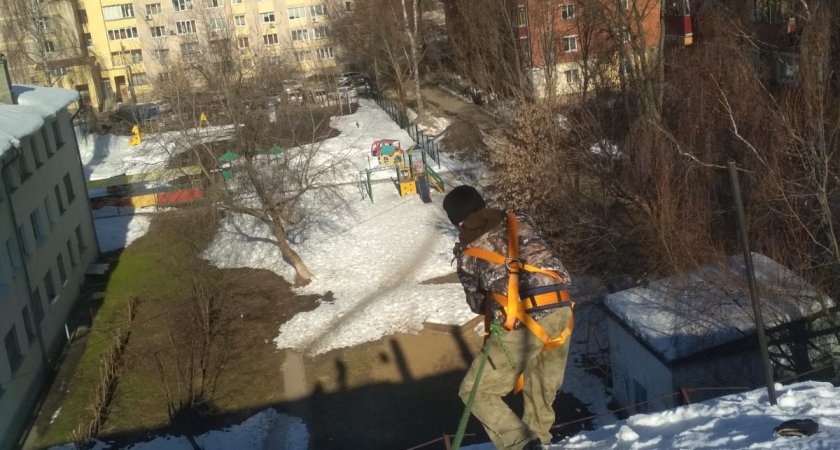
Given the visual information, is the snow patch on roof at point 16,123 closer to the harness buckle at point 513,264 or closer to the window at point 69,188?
the window at point 69,188

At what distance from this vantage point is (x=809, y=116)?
35.5ft

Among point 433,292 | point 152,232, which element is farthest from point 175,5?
point 433,292

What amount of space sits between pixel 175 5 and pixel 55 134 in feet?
94.8

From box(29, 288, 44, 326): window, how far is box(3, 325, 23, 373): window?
1.34 m

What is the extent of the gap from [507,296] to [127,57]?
164ft

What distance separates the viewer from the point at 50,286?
18.2 metres

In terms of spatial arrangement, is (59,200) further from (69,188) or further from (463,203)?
(463,203)

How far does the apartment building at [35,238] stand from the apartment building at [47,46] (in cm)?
2077

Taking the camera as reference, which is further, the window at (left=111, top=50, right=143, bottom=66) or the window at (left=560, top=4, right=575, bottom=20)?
the window at (left=111, top=50, right=143, bottom=66)

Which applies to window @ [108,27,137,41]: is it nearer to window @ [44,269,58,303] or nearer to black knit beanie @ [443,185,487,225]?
window @ [44,269,58,303]

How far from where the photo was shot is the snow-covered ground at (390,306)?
5059 millimetres

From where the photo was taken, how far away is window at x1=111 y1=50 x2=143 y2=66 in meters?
49.6

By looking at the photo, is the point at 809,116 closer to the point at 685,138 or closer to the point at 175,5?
the point at 685,138

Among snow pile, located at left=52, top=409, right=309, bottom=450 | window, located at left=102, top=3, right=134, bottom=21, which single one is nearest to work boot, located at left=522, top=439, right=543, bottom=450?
snow pile, located at left=52, top=409, right=309, bottom=450
